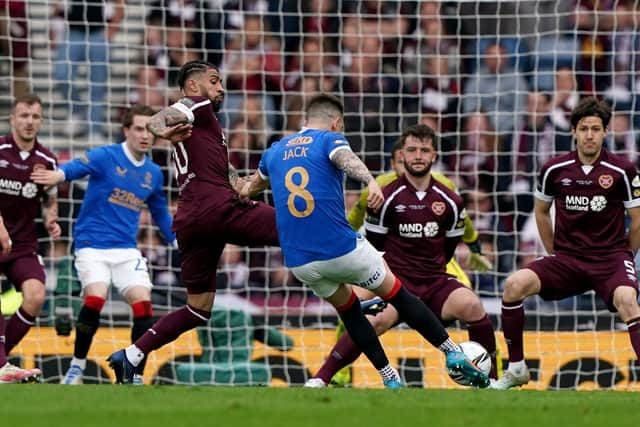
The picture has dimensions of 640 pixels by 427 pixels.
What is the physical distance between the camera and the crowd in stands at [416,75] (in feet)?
43.7

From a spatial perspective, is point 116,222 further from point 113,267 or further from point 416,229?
point 416,229

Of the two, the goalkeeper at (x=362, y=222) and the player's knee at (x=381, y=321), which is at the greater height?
the goalkeeper at (x=362, y=222)

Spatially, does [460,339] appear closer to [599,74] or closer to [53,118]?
[599,74]

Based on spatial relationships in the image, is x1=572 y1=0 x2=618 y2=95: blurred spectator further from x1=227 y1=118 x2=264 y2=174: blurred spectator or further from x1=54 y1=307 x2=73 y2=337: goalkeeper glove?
x1=54 y1=307 x2=73 y2=337: goalkeeper glove

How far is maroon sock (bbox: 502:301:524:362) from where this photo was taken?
910 cm

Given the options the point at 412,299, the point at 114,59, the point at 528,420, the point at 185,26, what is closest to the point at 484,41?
the point at 185,26

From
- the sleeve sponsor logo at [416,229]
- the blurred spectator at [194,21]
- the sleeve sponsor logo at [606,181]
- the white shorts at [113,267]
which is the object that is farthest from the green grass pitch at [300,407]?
the blurred spectator at [194,21]

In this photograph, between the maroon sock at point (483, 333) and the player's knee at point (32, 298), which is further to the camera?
the player's knee at point (32, 298)

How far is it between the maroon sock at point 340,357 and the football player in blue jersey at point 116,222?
5.71 ft

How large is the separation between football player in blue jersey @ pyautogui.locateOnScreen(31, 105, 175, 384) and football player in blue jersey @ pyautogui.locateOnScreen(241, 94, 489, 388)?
8.69ft

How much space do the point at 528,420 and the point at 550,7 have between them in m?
8.94

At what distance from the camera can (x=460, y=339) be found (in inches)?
450

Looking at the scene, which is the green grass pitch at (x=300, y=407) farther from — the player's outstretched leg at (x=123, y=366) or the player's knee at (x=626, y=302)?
the player's knee at (x=626, y=302)

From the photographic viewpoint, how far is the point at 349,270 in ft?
25.3
